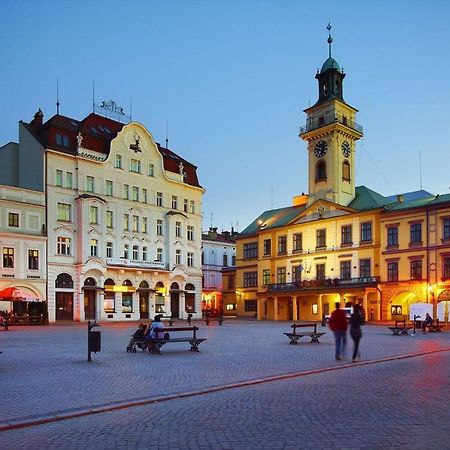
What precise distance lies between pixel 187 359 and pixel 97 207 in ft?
130

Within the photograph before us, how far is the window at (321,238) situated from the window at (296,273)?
3.38 m

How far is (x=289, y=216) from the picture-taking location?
67.2 metres

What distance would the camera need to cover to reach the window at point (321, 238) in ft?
199

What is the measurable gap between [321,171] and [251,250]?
13754 mm

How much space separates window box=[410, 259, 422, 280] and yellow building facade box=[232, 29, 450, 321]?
2.4 inches

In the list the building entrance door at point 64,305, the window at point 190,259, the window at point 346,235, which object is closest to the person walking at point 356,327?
the building entrance door at point 64,305

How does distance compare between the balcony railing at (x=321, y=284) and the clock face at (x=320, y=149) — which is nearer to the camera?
the balcony railing at (x=321, y=284)

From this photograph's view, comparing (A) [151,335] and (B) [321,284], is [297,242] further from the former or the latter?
(A) [151,335]

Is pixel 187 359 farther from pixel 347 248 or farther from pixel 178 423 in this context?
pixel 347 248

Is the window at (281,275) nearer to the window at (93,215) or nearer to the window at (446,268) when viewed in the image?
the window at (446,268)

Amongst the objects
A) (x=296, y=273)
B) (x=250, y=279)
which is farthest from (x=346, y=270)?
(x=250, y=279)

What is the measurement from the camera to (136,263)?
5806cm

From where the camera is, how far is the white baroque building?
52375 millimetres

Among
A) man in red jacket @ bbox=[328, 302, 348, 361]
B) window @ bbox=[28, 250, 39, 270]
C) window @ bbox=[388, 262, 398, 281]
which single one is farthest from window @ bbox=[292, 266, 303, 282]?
man in red jacket @ bbox=[328, 302, 348, 361]
